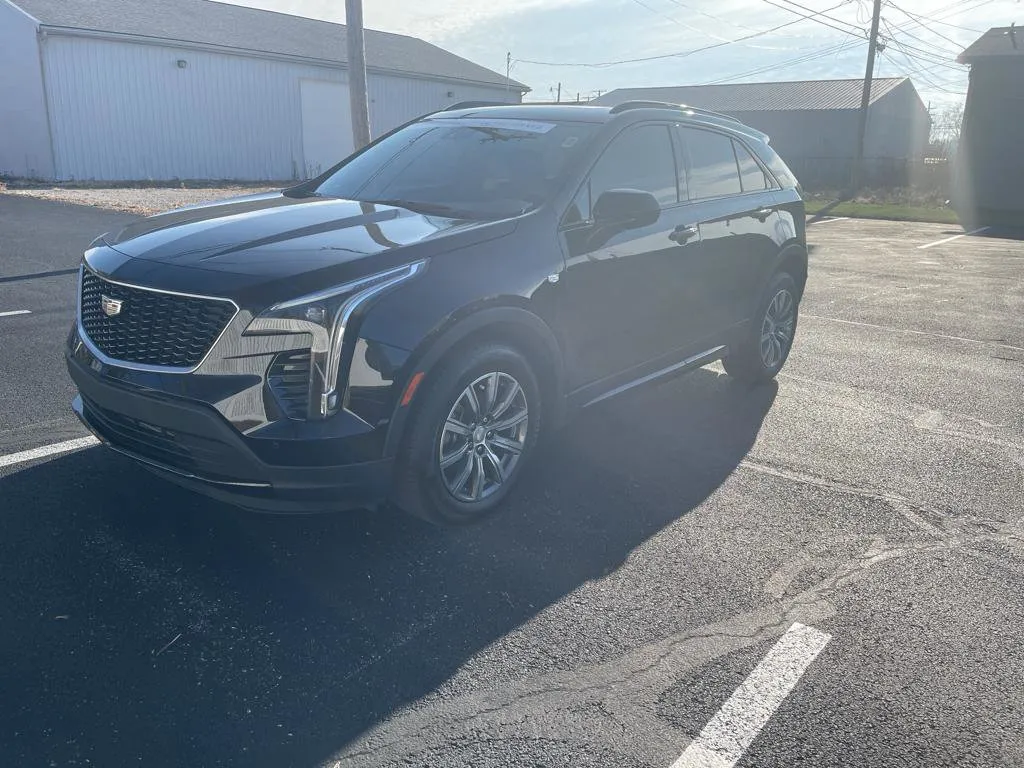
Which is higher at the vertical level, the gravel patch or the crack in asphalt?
the gravel patch

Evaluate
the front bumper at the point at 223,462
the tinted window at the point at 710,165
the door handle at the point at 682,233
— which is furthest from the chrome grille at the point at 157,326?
the tinted window at the point at 710,165

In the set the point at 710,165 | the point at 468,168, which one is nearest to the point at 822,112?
the point at 710,165

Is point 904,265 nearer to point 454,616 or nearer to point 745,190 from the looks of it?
point 745,190

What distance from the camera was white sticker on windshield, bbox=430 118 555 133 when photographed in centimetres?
494

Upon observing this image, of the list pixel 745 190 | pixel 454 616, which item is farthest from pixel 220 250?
pixel 745 190

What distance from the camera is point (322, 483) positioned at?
3354 mm

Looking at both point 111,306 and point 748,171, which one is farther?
point 748,171

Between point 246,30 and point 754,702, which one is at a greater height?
point 246,30

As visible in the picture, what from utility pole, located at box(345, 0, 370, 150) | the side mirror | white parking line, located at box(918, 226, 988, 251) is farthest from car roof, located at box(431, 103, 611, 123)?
white parking line, located at box(918, 226, 988, 251)

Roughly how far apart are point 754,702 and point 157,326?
2635 mm

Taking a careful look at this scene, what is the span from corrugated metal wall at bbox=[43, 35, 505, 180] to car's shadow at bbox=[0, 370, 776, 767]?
868 inches

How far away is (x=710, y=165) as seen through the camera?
5.63m

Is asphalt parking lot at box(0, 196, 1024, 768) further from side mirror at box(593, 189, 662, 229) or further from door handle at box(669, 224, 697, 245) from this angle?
side mirror at box(593, 189, 662, 229)

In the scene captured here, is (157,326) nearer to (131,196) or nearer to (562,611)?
(562,611)
